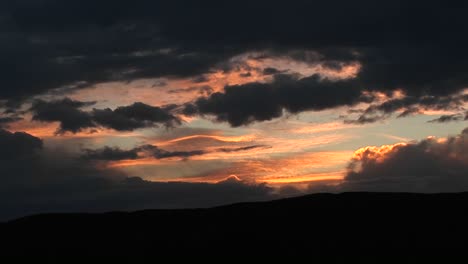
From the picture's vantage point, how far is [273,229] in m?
78.5

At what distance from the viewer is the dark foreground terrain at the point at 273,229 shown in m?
71.9

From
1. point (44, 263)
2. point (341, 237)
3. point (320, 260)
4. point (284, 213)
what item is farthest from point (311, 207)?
point (44, 263)

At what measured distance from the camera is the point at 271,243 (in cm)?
7438

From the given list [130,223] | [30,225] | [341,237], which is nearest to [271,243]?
[341,237]

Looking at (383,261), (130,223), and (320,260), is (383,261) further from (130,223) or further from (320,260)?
(130,223)

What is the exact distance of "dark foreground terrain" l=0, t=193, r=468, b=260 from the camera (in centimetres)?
7194

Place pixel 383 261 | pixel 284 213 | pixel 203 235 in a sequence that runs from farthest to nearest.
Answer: pixel 284 213 < pixel 203 235 < pixel 383 261

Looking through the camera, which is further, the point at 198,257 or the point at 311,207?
the point at 311,207

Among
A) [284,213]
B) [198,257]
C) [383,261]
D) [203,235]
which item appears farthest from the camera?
[284,213]

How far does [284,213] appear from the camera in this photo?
83625mm

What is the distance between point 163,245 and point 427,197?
28350 mm

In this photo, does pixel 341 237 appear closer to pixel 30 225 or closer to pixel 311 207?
pixel 311 207

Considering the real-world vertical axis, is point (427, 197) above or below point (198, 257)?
above

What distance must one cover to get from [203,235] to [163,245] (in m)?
4.08
